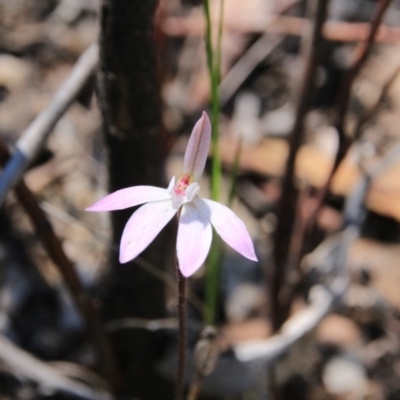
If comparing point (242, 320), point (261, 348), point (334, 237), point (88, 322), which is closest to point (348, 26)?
point (334, 237)

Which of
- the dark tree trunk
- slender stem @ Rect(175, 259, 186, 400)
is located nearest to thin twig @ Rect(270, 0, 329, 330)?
the dark tree trunk

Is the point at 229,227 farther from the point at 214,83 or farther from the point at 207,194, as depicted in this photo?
the point at 207,194

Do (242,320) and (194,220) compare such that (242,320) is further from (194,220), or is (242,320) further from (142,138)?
(194,220)

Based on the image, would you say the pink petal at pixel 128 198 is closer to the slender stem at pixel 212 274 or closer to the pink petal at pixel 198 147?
the pink petal at pixel 198 147

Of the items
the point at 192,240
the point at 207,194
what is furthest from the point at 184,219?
the point at 207,194

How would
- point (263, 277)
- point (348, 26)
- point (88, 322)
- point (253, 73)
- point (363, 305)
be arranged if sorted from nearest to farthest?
point (88, 322), point (363, 305), point (263, 277), point (348, 26), point (253, 73)

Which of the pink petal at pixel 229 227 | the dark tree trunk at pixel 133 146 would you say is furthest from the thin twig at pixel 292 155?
the pink petal at pixel 229 227

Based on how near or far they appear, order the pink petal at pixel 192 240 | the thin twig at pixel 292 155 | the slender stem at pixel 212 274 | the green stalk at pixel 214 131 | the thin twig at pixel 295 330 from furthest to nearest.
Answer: the thin twig at pixel 295 330
the thin twig at pixel 292 155
the slender stem at pixel 212 274
the green stalk at pixel 214 131
the pink petal at pixel 192 240
